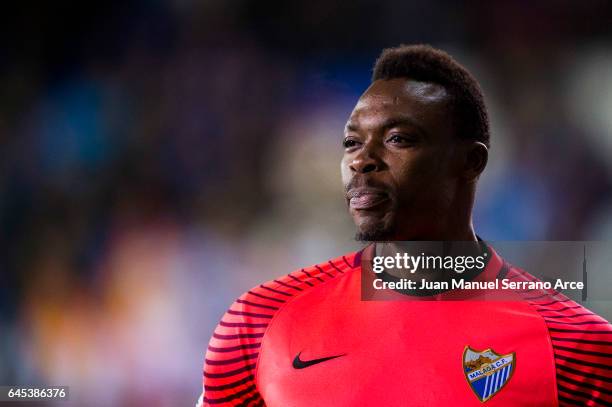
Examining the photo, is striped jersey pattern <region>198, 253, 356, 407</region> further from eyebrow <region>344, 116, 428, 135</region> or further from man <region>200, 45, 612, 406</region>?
eyebrow <region>344, 116, 428, 135</region>

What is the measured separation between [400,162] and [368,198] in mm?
132

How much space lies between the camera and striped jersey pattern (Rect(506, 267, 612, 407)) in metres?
1.69

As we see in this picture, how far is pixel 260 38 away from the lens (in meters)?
2.73

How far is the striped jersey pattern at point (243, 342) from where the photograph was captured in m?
1.83

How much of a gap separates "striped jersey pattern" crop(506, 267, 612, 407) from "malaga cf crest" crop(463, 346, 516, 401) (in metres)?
0.13

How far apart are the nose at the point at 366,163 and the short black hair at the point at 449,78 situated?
27cm

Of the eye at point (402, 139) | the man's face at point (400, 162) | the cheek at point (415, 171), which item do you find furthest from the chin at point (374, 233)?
the eye at point (402, 139)

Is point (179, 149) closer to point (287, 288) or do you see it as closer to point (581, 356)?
point (287, 288)

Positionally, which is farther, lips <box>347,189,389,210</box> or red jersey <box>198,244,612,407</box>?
lips <box>347,189,389,210</box>

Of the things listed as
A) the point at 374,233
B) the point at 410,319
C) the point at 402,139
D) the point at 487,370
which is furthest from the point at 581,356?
the point at 402,139

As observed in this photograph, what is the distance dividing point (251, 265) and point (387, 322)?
3.08ft

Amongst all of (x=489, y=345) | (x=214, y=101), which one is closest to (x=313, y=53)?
(x=214, y=101)

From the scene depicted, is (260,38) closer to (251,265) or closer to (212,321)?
(251,265)

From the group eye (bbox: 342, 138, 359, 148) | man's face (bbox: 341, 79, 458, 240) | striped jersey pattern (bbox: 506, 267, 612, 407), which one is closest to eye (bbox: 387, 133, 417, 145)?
man's face (bbox: 341, 79, 458, 240)
